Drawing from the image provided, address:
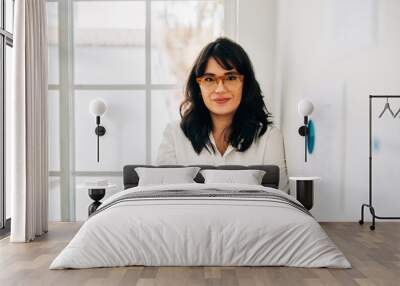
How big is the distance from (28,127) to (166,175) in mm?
1512

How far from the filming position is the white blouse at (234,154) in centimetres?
633

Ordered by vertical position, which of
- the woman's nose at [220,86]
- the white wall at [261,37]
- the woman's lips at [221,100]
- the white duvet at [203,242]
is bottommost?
the white duvet at [203,242]

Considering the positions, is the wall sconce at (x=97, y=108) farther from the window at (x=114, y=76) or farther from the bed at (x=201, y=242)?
the bed at (x=201, y=242)

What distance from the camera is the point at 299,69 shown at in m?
6.33

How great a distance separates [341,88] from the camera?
6137 mm

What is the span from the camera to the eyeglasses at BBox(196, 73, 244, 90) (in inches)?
249

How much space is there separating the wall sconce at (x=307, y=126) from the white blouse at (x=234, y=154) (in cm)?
27

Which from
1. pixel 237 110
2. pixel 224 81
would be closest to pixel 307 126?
pixel 237 110

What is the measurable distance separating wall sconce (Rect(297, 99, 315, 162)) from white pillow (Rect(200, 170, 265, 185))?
756 mm

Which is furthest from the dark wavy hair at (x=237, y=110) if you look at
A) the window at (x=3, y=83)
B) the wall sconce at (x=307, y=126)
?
the window at (x=3, y=83)

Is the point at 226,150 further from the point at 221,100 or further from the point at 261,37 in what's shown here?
the point at 261,37

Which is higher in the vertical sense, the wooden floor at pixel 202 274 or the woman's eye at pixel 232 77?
the woman's eye at pixel 232 77

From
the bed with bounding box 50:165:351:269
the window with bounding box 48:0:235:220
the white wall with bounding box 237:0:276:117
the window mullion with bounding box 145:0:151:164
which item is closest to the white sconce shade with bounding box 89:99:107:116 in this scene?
the window with bounding box 48:0:235:220

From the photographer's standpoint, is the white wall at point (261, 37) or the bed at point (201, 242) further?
the white wall at point (261, 37)
